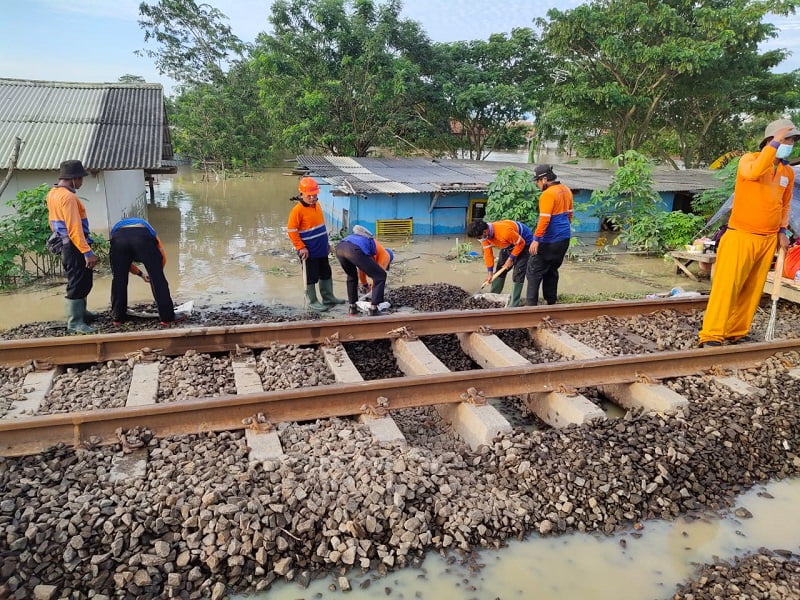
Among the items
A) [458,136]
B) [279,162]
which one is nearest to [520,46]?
[458,136]

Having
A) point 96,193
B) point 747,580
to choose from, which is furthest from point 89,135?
point 747,580

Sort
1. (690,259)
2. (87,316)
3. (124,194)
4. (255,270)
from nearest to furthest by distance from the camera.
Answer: (87,316) < (690,259) < (255,270) < (124,194)

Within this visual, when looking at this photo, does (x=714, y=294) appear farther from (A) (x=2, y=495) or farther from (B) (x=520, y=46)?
(B) (x=520, y=46)

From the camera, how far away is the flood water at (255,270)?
30.2ft

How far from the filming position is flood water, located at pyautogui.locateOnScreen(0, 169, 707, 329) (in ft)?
30.2

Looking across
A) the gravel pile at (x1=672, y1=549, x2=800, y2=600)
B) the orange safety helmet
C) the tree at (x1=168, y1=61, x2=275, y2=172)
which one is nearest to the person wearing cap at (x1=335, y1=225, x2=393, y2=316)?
the orange safety helmet

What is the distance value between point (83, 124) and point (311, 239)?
8.96m

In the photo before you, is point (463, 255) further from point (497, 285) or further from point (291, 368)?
point (291, 368)

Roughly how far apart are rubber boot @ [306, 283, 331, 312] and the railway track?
2.57 m

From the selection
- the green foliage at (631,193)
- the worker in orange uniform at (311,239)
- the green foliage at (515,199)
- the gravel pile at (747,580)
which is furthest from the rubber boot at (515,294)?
the green foliage at (631,193)

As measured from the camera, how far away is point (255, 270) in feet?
38.5

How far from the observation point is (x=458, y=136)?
92.1 feet

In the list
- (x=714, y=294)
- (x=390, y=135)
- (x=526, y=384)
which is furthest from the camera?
(x=390, y=135)

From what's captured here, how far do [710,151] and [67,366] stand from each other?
33212mm
